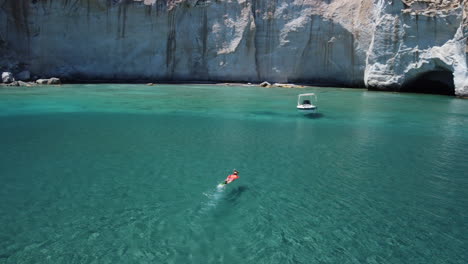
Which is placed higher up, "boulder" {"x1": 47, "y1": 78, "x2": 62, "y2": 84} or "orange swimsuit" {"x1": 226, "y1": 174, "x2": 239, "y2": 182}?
"boulder" {"x1": 47, "y1": 78, "x2": 62, "y2": 84}

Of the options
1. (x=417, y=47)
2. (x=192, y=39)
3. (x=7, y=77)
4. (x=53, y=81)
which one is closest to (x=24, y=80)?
(x=7, y=77)

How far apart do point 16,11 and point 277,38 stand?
23.6m

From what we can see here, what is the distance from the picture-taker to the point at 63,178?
850 centimetres

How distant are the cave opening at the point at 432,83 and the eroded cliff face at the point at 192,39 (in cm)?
384

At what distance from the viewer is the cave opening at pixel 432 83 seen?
3006 centimetres

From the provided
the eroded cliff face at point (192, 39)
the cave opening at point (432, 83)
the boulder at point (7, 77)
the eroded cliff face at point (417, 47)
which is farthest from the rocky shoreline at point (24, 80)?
the cave opening at point (432, 83)

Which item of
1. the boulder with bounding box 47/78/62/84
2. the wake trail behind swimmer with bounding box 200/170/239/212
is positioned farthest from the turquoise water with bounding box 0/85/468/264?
the boulder with bounding box 47/78/62/84

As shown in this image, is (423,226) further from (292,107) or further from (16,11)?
(16,11)

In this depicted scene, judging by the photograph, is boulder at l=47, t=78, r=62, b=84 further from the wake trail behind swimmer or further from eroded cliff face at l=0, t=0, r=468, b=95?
the wake trail behind swimmer

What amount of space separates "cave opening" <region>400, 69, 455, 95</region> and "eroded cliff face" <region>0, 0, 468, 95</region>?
151 inches

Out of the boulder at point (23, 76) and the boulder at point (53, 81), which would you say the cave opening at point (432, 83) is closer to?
the boulder at point (53, 81)

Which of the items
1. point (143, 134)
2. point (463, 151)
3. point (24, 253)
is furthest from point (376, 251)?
point (143, 134)

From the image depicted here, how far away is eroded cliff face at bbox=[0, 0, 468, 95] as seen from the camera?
34781 millimetres

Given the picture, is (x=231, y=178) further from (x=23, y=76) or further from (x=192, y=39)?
(x=23, y=76)
